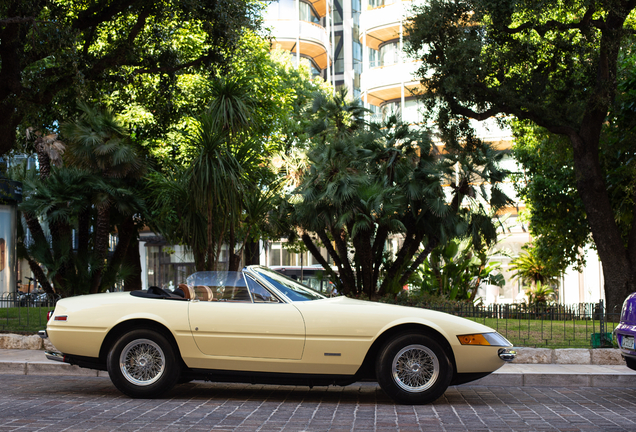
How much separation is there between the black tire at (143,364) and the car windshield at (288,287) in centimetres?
124

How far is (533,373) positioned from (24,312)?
943cm

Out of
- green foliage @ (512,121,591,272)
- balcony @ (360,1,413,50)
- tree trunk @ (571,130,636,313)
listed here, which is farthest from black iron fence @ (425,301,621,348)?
balcony @ (360,1,413,50)

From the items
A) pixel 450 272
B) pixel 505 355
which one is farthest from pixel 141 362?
pixel 450 272

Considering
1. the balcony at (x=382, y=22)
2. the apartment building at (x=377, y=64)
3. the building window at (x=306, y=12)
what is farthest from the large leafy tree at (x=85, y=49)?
the building window at (x=306, y=12)

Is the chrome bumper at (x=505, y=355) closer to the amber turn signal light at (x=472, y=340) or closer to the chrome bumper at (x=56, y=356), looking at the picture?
the amber turn signal light at (x=472, y=340)

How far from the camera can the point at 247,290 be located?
659 cm

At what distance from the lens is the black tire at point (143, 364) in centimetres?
639

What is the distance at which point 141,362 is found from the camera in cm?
647

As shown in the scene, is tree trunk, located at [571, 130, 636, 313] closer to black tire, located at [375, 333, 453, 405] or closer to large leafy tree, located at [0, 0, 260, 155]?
large leafy tree, located at [0, 0, 260, 155]

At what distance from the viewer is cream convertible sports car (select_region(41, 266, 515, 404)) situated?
6207 mm

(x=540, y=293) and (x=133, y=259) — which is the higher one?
(x=133, y=259)

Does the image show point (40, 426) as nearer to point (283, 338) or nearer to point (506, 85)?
point (283, 338)

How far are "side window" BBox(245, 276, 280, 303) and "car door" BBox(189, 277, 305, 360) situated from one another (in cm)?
3

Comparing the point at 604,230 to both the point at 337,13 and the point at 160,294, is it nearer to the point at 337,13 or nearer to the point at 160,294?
the point at 160,294
